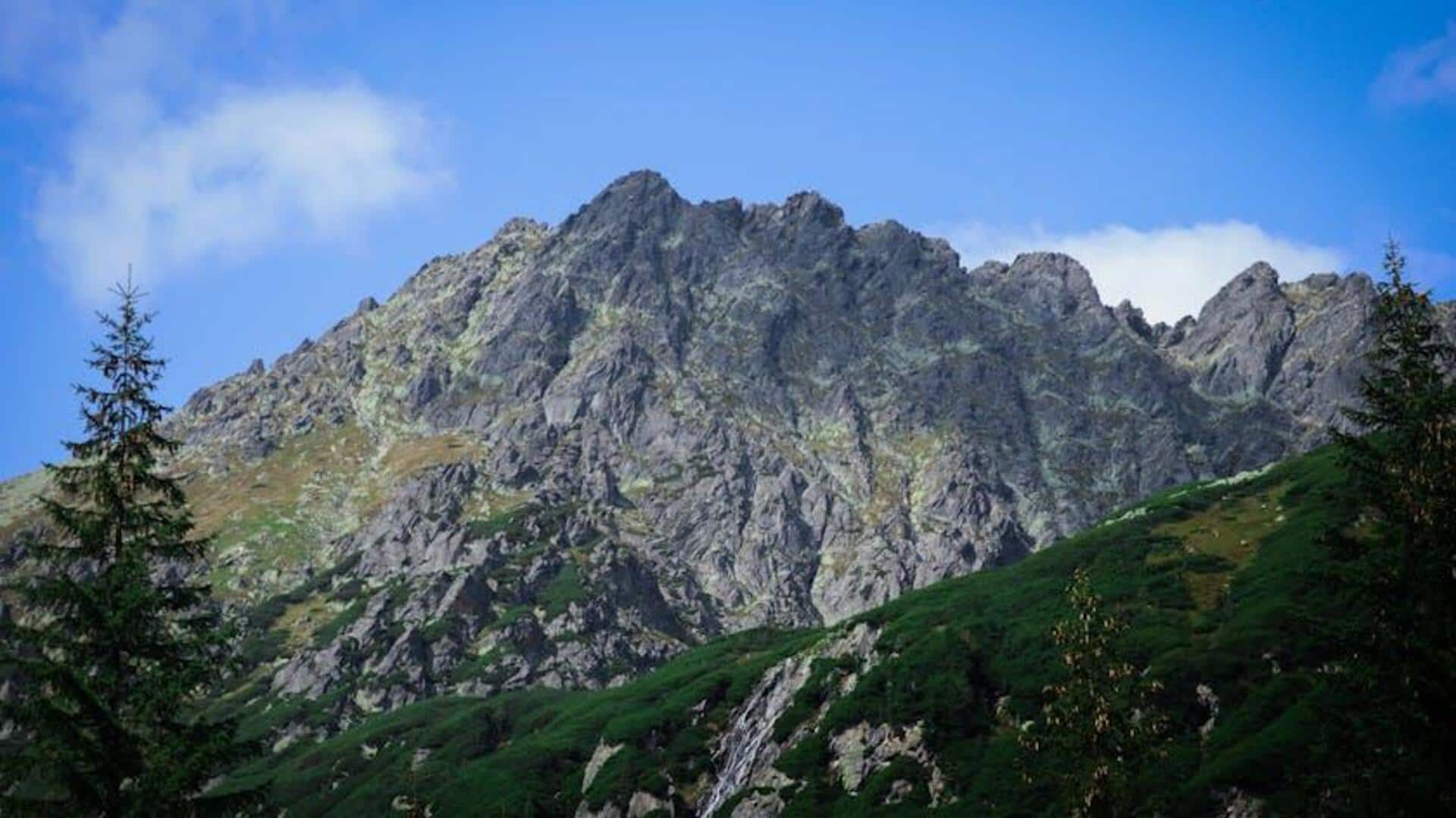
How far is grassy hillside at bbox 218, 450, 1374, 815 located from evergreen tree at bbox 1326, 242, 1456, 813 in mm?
19145

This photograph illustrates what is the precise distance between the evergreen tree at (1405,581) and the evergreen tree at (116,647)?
36986 millimetres

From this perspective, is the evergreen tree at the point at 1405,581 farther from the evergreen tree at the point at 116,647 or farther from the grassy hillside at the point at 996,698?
the evergreen tree at the point at 116,647

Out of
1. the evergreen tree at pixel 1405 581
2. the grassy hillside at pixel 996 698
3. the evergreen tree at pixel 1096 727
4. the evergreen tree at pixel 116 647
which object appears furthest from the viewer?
the grassy hillside at pixel 996 698

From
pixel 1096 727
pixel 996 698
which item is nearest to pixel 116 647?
pixel 1096 727

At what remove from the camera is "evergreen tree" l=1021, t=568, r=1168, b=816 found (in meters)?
50.4

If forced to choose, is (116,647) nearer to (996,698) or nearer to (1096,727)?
(1096,727)

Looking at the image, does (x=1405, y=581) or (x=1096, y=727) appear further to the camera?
(x=1096, y=727)

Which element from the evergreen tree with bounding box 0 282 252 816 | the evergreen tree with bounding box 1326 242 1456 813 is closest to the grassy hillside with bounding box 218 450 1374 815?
the evergreen tree with bounding box 1326 242 1456 813

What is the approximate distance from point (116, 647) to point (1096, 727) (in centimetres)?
3774

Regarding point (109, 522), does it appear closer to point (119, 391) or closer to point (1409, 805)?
point (119, 391)

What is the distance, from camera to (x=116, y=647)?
114ft

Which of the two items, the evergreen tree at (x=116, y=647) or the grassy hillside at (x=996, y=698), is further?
the grassy hillside at (x=996, y=698)

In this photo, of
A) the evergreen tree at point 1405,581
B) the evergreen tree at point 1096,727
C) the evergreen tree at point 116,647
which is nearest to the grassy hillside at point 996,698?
the evergreen tree at point 1096,727

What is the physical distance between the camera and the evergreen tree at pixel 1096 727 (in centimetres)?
5044
